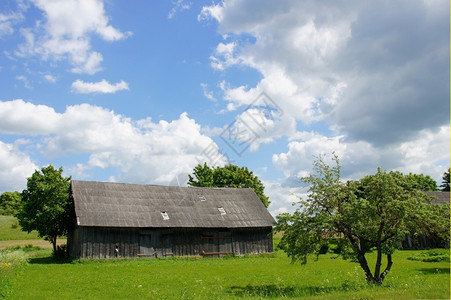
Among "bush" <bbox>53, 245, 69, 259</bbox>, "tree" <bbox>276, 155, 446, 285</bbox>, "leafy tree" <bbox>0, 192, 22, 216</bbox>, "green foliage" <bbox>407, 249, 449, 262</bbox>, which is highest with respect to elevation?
"leafy tree" <bbox>0, 192, 22, 216</bbox>

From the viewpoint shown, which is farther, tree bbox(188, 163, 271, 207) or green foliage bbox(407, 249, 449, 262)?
tree bbox(188, 163, 271, 207)

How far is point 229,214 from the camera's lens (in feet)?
116

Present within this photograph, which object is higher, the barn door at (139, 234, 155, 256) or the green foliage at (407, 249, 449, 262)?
the barn door at (139, 234, 155, 256)

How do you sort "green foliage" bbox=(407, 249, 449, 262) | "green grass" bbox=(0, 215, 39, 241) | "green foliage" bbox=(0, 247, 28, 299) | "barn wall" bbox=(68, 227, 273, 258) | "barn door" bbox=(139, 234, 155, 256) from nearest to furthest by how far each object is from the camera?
"green foliage" bbox=(0, 247, 28, 299)
"green foliage" bbox=(407, 249, 449, 262)
"barn wall" bbox=(68, 227, 273, 258)
"barn door" bbox=(139, 234, 155, 256)
"green grass" bbox=(0, 215, 39, 241)

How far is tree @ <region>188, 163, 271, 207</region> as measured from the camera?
60625mm

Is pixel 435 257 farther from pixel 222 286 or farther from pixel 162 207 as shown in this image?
pixel 162 207

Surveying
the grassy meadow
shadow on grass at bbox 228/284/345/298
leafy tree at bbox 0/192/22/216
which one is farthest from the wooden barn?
leafy tree at bbox 0/192/22/216

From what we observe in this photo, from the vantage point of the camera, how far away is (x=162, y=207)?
1312 inches

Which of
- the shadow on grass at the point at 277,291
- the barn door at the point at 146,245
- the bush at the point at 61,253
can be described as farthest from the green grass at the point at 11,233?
the shadow on grass at the point at 277,291

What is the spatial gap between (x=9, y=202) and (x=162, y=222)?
7942cm

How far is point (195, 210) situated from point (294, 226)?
20477 mm

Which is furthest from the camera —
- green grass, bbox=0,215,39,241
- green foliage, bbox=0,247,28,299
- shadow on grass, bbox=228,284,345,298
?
green grass, bbox=0,215,39,241

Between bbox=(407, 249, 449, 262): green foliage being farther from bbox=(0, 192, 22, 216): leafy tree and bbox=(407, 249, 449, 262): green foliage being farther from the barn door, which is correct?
bbox=(0, 192, 22, 216): leafy tree

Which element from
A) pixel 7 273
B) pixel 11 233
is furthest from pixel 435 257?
pixel 11 233
